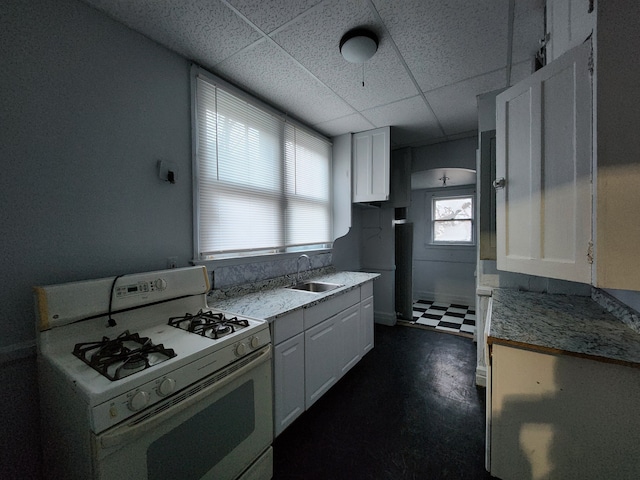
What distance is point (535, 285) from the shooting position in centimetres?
190

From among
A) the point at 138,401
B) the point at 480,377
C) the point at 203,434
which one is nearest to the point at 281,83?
the point at 138,401

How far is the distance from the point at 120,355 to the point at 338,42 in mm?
2025

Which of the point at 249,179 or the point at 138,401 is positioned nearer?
the point at 138,401

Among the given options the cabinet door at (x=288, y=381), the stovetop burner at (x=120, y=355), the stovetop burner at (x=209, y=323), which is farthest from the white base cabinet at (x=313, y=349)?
the stovetop burner at (x=120, y=355)

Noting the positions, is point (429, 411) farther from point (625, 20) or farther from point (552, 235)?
point (625, 20)

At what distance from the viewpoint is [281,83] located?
2074 millimetres

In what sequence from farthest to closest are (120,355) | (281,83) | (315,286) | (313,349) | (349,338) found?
(315,286) → (349,338) → (281,83) → (313,349) → (120,355)

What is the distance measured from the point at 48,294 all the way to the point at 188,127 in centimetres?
125

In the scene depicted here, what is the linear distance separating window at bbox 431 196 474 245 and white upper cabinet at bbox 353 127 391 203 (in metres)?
2.46

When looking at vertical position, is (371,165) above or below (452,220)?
above

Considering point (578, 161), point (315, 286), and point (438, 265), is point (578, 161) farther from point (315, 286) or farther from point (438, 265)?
point (438, 265)

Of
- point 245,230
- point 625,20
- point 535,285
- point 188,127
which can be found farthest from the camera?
point 245,230

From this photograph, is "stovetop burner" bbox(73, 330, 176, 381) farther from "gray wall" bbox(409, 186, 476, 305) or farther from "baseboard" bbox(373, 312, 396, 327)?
"gray wall" bbox(409, 186, 476, 305)

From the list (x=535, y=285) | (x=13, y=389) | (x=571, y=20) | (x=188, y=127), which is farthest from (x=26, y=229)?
(x=535, y=285)
